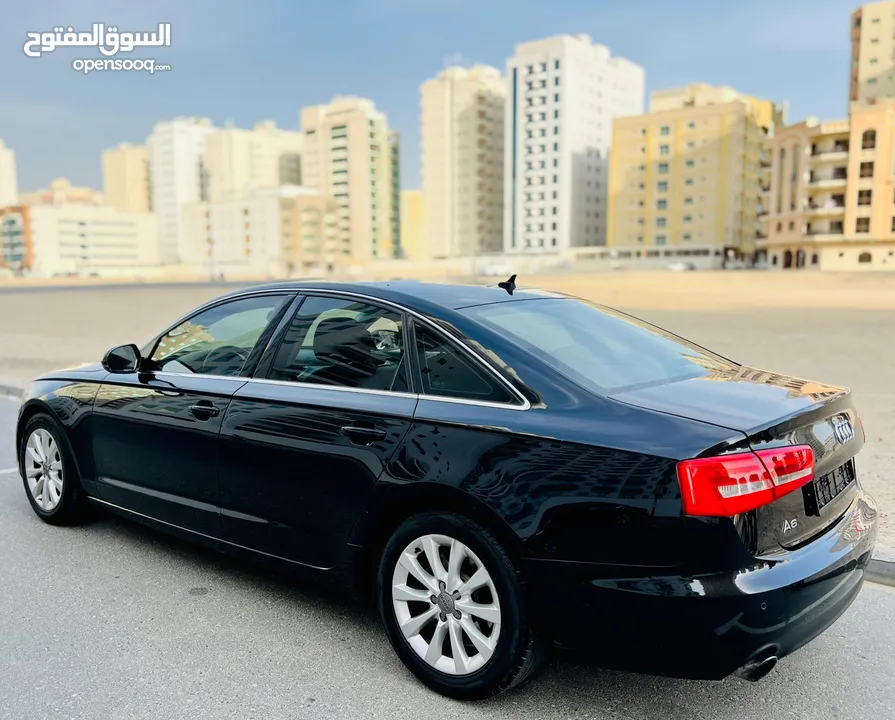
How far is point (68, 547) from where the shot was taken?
185 inches

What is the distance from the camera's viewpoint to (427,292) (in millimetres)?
3529

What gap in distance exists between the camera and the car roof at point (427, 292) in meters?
3.38

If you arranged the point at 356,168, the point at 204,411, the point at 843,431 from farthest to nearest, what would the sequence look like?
the point at 356,168
the point at 204,411
the point at 843,431

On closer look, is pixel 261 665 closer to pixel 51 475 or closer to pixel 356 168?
pixel 51 475

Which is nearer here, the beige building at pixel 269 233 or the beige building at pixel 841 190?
the beige building at pixel 841 190

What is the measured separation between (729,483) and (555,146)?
393 feet

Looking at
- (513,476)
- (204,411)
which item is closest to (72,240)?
(204,411)

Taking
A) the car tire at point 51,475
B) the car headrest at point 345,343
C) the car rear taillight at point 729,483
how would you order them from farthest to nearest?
1. the car tire at point 51,475
2. the car headrest at point 345,343
3. the car rear taillight at point 729,483

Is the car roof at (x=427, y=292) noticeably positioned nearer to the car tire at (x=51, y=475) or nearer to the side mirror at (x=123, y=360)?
the side mirror at (x=123, y=360)

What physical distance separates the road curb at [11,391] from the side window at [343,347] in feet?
27.4

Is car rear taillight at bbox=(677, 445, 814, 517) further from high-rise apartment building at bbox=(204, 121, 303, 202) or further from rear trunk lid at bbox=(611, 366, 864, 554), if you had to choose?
high-rise apartment building at bbox=(204, 121, 303, 202)

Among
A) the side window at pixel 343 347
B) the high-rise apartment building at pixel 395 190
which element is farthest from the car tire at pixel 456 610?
the high-rise apartment building at pixel 395 190

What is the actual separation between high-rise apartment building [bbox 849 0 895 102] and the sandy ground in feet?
217

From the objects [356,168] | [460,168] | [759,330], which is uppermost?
[356,168]
